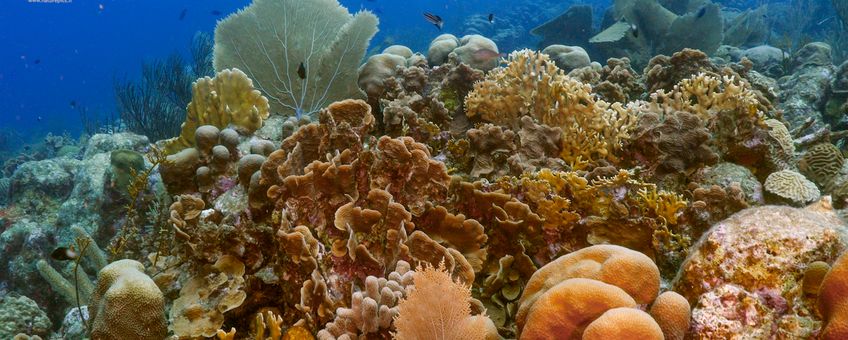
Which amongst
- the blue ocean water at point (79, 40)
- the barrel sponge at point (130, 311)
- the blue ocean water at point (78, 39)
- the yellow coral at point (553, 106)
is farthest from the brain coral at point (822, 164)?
the blue ocean water at point (78, 39)

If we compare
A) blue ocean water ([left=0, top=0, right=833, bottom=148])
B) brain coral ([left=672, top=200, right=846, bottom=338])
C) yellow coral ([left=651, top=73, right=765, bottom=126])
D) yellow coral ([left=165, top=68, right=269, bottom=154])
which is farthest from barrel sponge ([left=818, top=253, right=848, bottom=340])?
blue ocean water ([left=0, top=0, right=833, bottom=148])

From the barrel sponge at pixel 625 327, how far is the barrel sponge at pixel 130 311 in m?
2.42

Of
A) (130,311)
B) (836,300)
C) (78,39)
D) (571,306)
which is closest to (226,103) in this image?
(130,311)

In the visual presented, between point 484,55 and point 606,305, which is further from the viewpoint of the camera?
point 484,55

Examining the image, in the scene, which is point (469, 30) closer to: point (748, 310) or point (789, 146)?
point (789, 146)

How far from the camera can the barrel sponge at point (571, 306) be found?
73.4 inches

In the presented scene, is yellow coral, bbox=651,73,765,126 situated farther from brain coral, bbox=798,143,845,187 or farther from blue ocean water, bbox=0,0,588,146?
blue ocean water, bbox=0,0,588,146

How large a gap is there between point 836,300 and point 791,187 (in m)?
2.16

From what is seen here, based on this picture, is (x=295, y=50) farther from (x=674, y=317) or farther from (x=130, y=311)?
(x=674, y=317)

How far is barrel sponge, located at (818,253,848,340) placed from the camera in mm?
1602

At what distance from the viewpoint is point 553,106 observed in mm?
4289

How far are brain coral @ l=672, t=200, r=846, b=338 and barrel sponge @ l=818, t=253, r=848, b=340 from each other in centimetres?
14

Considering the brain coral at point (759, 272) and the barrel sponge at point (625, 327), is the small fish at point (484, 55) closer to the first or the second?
the brain coral at point (759, 272)

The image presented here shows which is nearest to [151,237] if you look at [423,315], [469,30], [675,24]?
[423,315]
